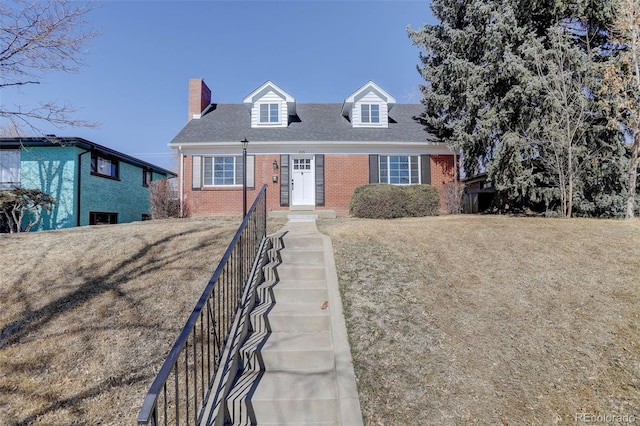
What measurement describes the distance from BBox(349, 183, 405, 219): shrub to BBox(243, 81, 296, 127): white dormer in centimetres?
585

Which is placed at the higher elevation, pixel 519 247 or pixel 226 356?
pixel 519 247

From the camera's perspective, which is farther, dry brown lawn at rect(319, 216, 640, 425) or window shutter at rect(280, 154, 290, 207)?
window shutter at rect(280, 154, 290, 207)

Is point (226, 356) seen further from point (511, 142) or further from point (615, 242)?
point (511, 142)

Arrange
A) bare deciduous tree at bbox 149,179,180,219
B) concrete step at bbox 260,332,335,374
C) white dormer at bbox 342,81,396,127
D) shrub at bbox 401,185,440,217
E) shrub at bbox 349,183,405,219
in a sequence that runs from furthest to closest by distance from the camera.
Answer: white dormer at bbox 342,81,396,127, bare deciduous tree at bbox 149,179,180,219, shrub at bbox 401,185,440,217, shrub at bbox 349,183,405,219, concrete step at bbox 260,332,335,374

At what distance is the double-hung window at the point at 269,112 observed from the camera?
1427 centimetres

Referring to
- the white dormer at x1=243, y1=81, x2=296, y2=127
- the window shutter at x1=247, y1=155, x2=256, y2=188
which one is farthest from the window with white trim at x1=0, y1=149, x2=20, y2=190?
the white dormer at x1=243, y1=81, x2=296, y2=127

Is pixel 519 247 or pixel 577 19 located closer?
pixel 519 247

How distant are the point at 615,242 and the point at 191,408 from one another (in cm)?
715

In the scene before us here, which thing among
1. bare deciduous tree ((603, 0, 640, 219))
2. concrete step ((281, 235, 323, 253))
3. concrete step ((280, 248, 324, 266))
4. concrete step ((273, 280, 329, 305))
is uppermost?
bare deciduous tree ((603, 0, 640, 219))

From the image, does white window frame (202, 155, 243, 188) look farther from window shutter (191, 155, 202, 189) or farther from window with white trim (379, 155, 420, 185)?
window with white trim (379, 155, 420, 185)

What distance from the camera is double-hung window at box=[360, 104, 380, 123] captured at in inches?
571

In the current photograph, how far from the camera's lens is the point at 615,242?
5.52m

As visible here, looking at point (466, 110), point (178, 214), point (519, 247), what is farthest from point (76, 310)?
point (466, 110)

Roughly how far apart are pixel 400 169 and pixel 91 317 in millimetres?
11930
